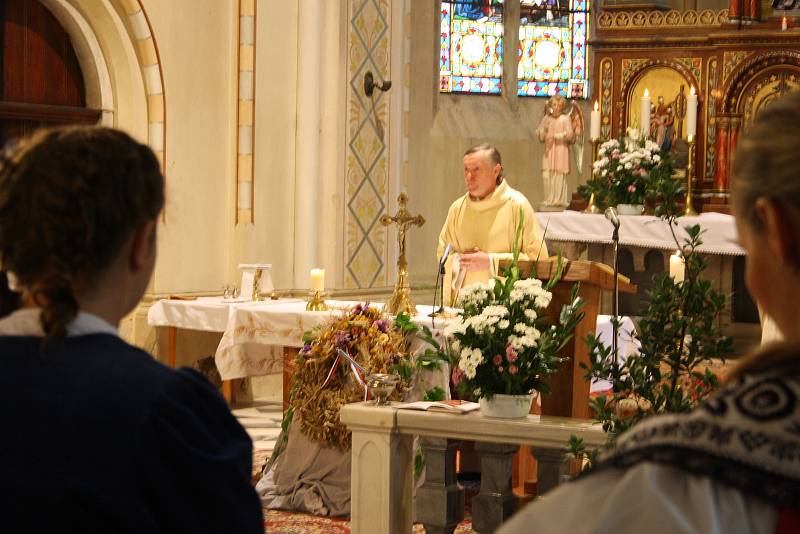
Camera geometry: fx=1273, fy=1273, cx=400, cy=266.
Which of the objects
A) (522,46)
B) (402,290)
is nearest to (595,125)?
(522,46)

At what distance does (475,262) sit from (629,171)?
357 centimetres

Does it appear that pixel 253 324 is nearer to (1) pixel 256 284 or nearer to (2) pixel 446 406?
(1) pixel 256 284

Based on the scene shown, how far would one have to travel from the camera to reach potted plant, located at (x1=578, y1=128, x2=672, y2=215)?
10.6 metres

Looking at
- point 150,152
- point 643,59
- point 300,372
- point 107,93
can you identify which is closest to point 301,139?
point 107,93

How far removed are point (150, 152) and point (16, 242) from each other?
0.21 meters

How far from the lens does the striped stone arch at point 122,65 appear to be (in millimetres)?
9367

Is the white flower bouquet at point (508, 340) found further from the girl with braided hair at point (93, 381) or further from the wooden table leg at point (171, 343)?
the wooden table leg at point (171, 343)

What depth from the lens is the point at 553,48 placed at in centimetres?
1419

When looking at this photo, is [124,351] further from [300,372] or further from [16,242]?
[300,372]

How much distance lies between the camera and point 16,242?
157 centimetres

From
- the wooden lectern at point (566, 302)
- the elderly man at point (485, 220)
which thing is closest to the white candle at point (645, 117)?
the elderly man at point (485, 220)

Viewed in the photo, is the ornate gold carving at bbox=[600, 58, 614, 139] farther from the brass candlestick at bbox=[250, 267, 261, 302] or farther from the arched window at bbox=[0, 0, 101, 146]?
the arched window at bbox=[0, 0, 101, 146]

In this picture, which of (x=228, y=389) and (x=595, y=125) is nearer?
(x=228, y=389)

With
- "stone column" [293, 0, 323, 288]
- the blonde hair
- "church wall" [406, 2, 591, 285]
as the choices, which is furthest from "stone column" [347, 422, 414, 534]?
"church wall" [406, 2, 591, 285]
